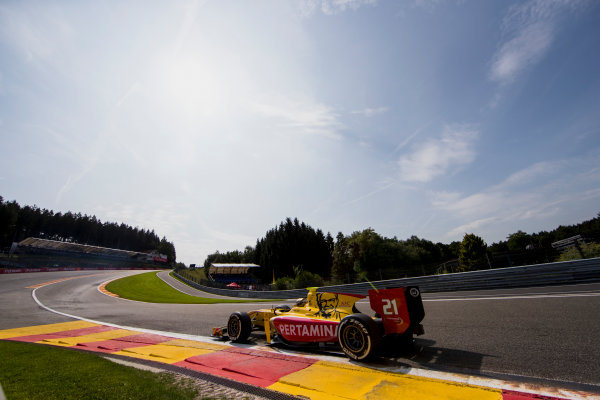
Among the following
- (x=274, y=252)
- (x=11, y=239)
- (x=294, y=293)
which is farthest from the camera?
(x=11, y=239)

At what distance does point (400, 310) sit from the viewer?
500 cm

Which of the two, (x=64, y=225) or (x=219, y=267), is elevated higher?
(x=64, y=225)

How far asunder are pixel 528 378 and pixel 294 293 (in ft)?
72.7

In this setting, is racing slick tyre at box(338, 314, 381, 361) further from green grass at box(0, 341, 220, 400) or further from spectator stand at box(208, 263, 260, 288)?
spectator stand at box(208, 263, 260, 288)

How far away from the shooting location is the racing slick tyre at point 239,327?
22.7 feet

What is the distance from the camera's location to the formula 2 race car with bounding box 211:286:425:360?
4863 mm

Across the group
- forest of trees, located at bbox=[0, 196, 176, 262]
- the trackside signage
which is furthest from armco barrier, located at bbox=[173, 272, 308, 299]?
forest of trees, located at bbox=[0, 196, 176, 262]

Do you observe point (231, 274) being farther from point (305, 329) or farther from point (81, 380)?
point (81, 380)

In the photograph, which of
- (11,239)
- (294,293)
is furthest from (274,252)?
(11,239)

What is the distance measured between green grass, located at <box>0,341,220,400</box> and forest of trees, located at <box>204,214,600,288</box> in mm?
16555

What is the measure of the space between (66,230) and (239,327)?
143 meters

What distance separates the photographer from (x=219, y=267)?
58500mm

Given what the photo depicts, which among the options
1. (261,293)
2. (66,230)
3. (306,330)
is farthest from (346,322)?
(66,230)

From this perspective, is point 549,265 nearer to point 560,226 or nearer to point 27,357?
point 27,357
